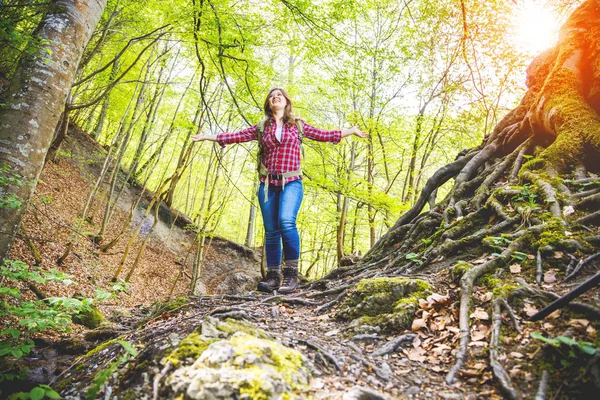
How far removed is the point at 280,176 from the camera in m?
3.79

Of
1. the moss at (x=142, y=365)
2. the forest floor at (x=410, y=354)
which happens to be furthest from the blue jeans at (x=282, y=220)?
the moss at (x=142, y=365)

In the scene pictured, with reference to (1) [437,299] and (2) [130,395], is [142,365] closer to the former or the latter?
(2) [130,395]

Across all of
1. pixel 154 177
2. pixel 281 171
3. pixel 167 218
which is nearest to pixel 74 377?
pixel 281 171

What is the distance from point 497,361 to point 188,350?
5.65 ft

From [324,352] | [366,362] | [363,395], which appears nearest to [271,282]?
[324,352]

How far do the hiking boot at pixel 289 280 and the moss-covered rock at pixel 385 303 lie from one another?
1.04m

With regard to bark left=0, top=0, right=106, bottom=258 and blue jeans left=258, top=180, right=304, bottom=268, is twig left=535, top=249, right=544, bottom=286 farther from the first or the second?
bark left=0, top=0, right=106, bottom=258

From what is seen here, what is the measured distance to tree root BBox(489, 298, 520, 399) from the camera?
1523 mm

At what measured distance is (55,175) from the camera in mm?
11039

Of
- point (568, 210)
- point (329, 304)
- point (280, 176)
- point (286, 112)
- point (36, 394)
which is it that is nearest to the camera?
point (36, 394)

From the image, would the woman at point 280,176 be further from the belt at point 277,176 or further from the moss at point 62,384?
the moss at point 62,384

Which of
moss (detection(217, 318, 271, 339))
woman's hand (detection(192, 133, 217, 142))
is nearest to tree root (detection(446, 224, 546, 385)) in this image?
moss (detection(217, 318, 271, 339))

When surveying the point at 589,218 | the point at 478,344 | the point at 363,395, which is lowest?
the point at 363,395

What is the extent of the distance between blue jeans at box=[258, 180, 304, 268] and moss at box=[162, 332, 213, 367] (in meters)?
2.08
